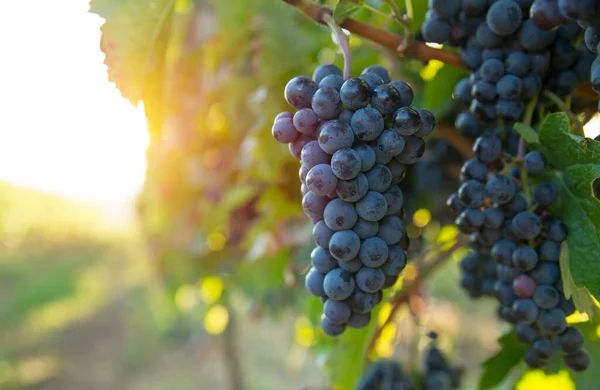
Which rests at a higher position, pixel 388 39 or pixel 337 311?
pixel 388 39

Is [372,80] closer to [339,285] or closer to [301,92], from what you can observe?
[301,92]

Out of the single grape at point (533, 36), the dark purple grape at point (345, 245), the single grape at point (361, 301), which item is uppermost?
the single grape at point (533, 36)

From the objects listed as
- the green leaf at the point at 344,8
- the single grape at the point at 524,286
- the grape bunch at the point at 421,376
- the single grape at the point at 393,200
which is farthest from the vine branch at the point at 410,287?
the green leaf at the point at 344,8

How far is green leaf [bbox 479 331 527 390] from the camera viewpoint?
0.82 metres

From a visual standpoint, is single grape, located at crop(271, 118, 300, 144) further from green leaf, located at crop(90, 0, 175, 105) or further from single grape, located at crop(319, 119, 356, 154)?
green leaf, located at crop(90, 0, 175, 105)

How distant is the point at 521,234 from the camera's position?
1.95ft

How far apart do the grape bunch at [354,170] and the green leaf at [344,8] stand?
0.24 ft

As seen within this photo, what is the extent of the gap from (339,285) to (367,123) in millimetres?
172

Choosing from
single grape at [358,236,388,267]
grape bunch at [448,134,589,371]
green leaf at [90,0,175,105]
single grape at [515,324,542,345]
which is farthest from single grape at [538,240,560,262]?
green leaf at [90,0,175,105]

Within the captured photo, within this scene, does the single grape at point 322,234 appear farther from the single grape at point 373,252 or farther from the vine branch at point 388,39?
the vine branch at point 388,39

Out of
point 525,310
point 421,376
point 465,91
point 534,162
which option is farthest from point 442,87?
→ point 421,376

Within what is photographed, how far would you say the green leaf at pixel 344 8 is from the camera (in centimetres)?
59

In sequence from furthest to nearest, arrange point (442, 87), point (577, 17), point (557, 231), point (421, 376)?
point (421, 376)
point (442, 87)
point (557, 231)
point (577, 17)

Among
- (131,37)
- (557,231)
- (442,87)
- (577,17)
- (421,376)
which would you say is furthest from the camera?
(421,376)
